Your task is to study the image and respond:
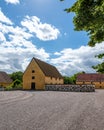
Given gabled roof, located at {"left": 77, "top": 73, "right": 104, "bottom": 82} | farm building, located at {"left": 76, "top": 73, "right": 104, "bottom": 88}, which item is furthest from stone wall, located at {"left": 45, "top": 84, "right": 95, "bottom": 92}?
gabled roof, located at {"left": 77, "top": 73, "right": 104, "bottom": 82}

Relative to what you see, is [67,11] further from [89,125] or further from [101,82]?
[101,82]

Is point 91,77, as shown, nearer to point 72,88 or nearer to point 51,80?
point 51,80

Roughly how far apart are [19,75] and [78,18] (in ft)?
338

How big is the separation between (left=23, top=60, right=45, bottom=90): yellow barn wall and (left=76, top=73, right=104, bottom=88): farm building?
86.5 feet

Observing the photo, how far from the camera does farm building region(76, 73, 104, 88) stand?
8888 centimetres

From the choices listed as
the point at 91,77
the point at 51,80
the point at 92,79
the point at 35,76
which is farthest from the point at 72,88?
the point at 91,77

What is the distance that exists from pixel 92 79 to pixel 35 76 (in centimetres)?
2814

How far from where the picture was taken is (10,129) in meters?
11.1

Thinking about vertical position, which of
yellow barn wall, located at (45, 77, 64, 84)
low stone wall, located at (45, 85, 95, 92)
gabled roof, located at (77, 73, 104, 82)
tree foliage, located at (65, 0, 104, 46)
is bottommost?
tree foliage, located at (65, 0, 104, 46)

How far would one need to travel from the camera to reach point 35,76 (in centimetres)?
6944

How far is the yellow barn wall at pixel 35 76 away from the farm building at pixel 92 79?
2637 centimetres

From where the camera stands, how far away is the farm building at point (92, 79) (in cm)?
8888

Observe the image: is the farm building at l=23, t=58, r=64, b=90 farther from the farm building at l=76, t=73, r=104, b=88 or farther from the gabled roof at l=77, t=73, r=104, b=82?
the gabled roof at l=77, t=73, r=104, b=82

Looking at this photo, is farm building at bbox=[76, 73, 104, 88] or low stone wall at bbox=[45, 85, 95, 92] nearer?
low stone wall at bbox=[45, 85, 95, 92]
